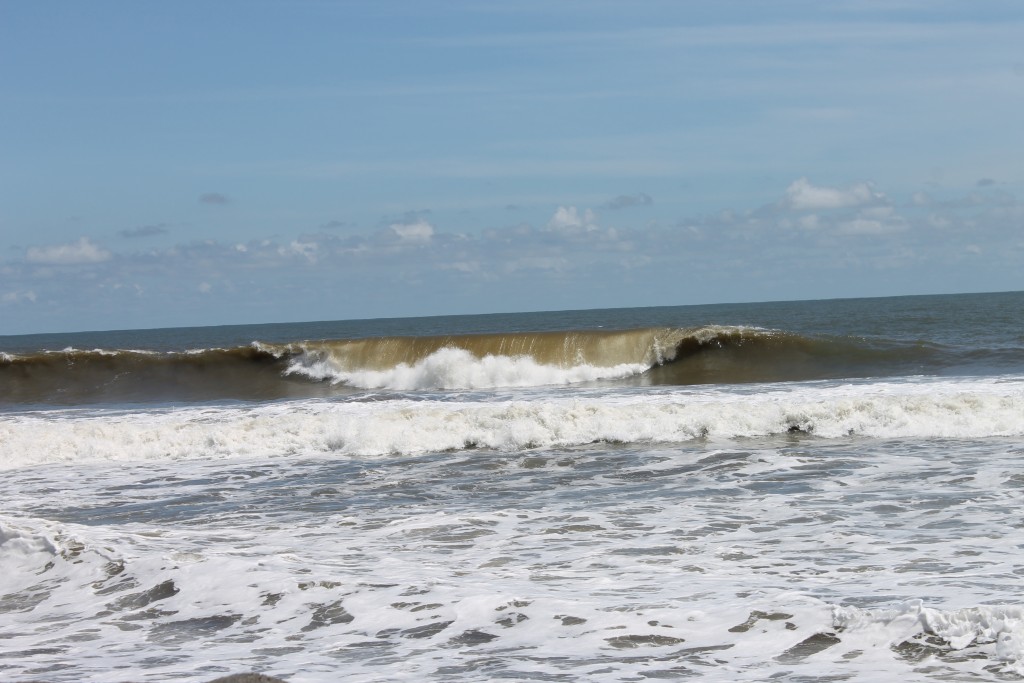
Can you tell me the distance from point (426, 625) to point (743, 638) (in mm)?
1722

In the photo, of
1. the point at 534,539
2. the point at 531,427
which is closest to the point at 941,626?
the point at 534,539

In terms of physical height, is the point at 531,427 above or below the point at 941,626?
above

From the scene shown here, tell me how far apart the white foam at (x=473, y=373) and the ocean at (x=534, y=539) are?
600 cm

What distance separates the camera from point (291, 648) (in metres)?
5.42

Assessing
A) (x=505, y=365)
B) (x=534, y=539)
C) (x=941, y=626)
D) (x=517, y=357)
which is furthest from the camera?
(x=517, y=357)

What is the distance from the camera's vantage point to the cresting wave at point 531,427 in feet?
43.8

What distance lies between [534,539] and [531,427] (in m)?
6.19

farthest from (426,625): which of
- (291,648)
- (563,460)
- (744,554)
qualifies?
(563,460)

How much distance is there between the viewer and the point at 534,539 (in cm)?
772

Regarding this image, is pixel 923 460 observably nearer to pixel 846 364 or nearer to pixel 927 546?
pixel 927 546

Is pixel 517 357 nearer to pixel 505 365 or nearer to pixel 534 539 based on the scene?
pixel 505 365

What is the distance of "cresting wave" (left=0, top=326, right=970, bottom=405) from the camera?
78.5 ft

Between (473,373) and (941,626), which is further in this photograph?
(473,373)

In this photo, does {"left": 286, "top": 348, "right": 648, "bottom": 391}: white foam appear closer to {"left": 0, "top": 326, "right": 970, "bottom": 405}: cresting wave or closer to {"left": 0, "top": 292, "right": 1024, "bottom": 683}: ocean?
{"left": 0, "top": 326, "right": 970, "bottom": 405}: cresting wave
